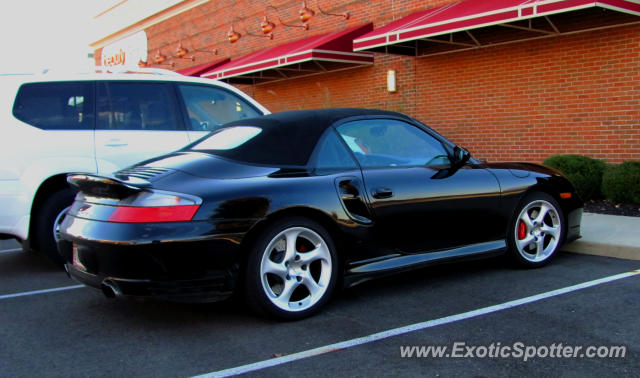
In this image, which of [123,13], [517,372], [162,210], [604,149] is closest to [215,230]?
A: [162,210]

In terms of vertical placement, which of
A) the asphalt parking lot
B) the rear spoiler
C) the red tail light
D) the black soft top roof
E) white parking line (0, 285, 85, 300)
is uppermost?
the black soft top roof

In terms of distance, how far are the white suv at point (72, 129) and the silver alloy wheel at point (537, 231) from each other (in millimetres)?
3505

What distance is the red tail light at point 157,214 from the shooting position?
3.80 m

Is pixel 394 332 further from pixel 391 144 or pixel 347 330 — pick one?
pixel 391 144

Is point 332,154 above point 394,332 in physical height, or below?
above

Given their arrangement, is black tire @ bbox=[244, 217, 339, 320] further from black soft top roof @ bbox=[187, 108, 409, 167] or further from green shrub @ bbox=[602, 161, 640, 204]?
green shrub @ bbox=[602, 161, 640, 204]

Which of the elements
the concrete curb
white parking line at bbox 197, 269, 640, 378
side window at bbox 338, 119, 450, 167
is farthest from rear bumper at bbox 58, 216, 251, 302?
the concrete curb

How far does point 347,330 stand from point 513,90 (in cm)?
804

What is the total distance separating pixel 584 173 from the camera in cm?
895

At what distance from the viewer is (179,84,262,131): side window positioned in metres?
6.77

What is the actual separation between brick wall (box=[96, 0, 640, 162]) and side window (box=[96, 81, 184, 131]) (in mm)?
6606

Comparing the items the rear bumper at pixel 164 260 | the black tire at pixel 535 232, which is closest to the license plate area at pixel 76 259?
the rear bumper at pixel 164 260

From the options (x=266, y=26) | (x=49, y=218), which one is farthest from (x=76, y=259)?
(x=266, y=26)

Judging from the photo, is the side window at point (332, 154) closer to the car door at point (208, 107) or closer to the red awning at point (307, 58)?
the car door at point (208, 107)
